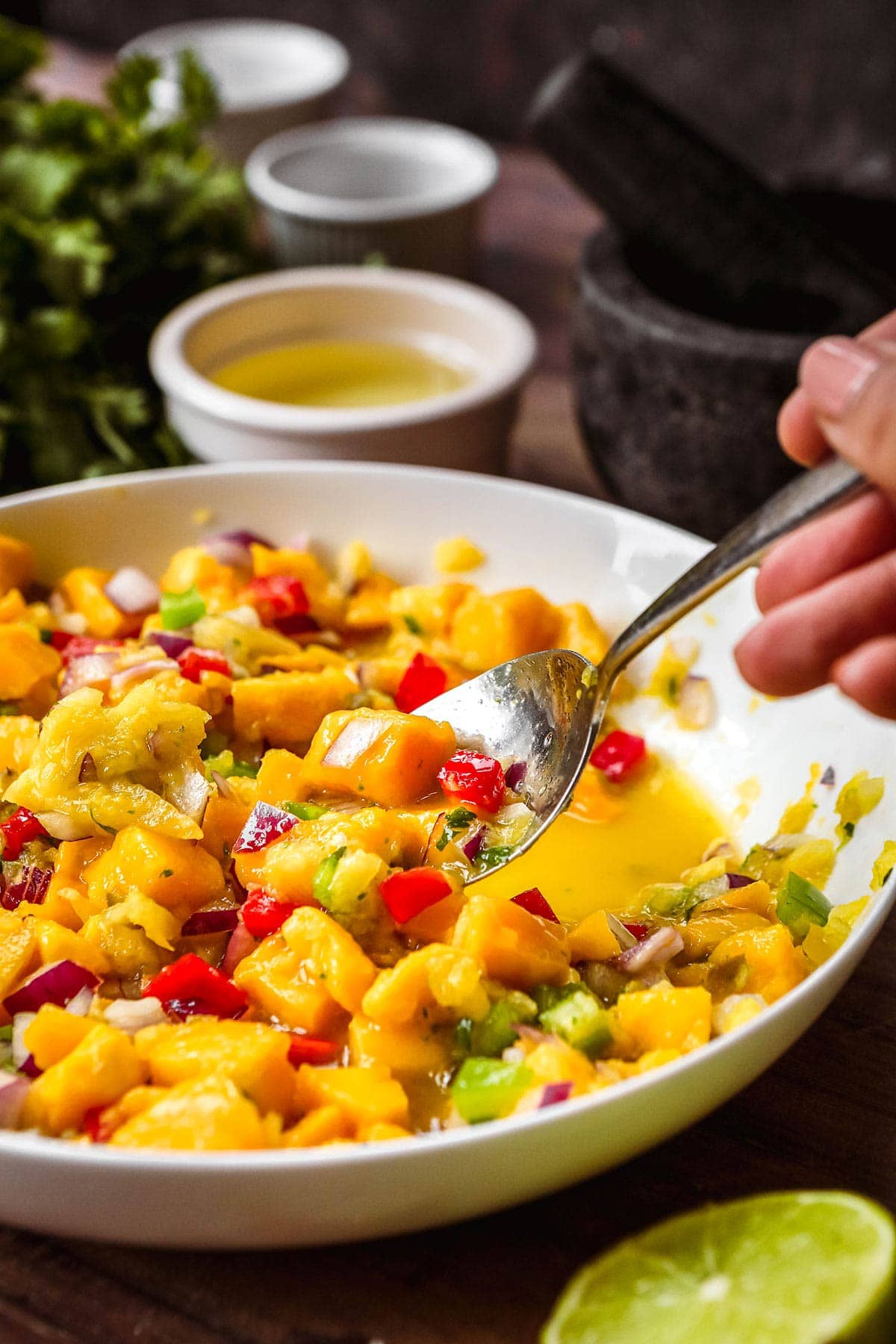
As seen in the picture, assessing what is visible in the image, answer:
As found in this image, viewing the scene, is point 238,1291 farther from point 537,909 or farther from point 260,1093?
point 537,909

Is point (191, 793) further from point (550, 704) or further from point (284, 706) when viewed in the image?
point (550, 704)

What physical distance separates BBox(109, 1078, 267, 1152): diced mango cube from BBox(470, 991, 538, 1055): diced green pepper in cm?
26

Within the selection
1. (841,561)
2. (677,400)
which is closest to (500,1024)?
(841,561)

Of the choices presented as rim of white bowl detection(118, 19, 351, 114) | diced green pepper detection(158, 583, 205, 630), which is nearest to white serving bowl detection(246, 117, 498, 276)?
rim of white bowl detection(118, 19, 351, 114)

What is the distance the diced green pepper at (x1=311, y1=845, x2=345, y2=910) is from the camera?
1564mm

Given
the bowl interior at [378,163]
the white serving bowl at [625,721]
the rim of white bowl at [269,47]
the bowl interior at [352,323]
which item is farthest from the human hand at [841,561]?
the rim of white bowl at [269,47]

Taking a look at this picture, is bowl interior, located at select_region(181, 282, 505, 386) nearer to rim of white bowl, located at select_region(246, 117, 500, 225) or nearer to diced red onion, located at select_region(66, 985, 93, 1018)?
rim of white bowl, located at select_region(246, 117, 500, 225)

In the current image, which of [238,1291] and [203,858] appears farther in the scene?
[203,858]

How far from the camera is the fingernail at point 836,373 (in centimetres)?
138

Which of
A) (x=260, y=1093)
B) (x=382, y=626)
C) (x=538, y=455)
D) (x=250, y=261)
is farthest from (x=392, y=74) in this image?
(x=260, y=1093)

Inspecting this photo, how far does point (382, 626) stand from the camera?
2.29 m

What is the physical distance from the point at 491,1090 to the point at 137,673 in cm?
90

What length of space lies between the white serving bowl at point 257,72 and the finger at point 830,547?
111 inches

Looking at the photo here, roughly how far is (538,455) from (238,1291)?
2.11 metres
